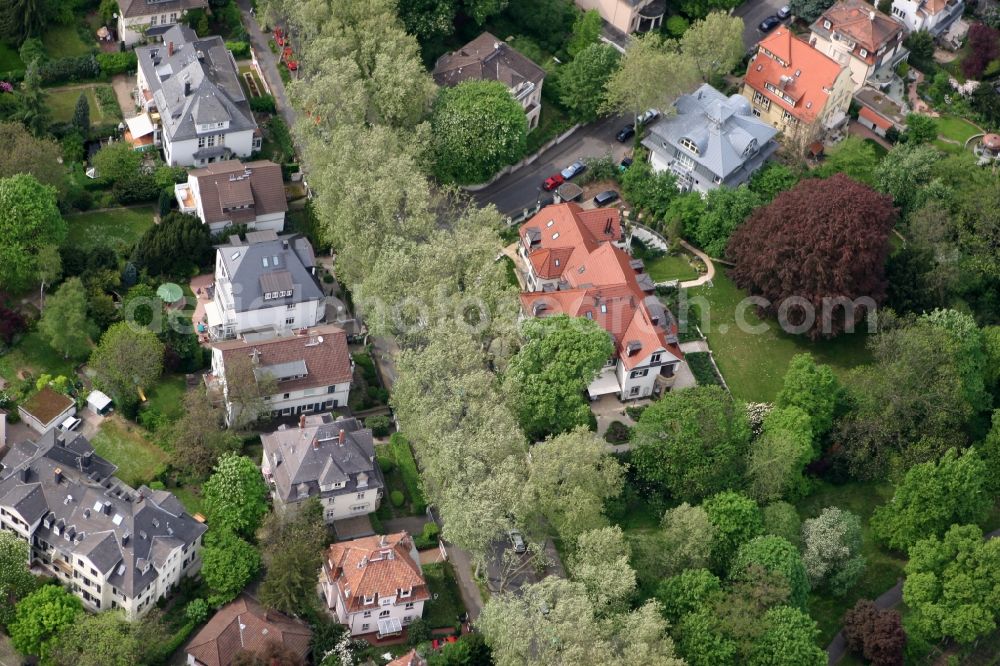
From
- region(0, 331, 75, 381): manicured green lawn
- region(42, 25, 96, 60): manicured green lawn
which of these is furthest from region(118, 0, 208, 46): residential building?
region(0, 331, 75, 381): manicured green lawn

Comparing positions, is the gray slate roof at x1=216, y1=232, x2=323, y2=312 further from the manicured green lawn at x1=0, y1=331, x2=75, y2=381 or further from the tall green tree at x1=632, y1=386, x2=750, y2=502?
the tall green tree at x1=632, y1=386, x2=750, y2=502

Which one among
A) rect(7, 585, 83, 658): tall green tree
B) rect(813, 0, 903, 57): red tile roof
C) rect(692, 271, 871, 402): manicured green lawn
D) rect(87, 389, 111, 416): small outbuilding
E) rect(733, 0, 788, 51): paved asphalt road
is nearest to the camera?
rect(7, 585, 83, 658): tall green tree

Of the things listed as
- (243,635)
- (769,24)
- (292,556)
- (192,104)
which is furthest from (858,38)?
(243,635)

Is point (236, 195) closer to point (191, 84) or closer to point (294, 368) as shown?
point (191, 84)

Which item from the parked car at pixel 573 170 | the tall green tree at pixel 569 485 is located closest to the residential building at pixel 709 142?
A: the parked car at pixel 573 170

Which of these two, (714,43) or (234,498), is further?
(714,43)

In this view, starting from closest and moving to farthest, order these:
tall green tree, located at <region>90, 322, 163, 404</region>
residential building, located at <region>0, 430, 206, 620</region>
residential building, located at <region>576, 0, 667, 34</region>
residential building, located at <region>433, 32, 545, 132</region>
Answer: residential building, located at <region>0, 430, 206, 620</region>
tall green tree, located at <region>90, 322, 163, 404</region>
residential building, located at <region>433, 32, 545, 132</region>
residential building, located at <region>576, 0, 667, 34</region>
